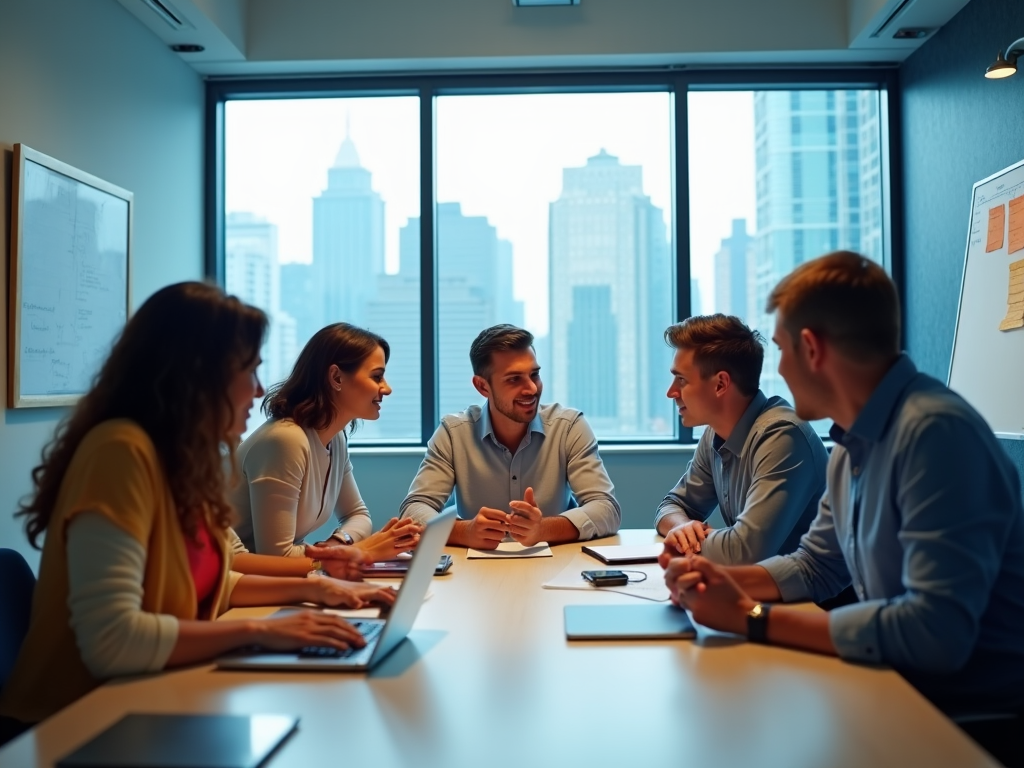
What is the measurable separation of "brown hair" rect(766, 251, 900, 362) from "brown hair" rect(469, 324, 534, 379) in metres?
1.49

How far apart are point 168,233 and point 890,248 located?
3.49 meters

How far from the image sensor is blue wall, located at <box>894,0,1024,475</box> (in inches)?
131

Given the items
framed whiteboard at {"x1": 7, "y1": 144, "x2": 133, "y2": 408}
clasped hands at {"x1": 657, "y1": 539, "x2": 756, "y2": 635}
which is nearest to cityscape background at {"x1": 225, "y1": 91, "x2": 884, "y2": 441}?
framed whiteboard at {"x1": 7, "y1": 144, "x2": 133, "y2": 408}

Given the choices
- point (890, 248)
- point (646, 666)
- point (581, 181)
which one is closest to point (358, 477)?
point (581, 181)

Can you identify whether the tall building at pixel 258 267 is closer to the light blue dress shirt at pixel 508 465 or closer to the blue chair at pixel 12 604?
the light blue dress shirt at pixel 508 465

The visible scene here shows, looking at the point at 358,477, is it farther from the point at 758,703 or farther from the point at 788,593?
the point at 758,703

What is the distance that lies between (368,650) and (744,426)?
50.6 inches

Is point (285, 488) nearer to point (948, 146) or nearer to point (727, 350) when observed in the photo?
point (727, 350)

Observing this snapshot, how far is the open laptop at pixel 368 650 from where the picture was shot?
52.2 inches

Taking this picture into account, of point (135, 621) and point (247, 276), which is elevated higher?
point (247, 276)

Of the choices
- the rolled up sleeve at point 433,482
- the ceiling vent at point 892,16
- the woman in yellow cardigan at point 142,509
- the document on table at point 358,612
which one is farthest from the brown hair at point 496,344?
the ceiling vent at point 892,16

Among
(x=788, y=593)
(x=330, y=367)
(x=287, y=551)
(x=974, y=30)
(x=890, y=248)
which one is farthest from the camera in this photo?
(x=890, y=248)

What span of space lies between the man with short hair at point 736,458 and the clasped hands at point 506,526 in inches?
15.1

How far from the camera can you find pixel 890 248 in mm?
4422
